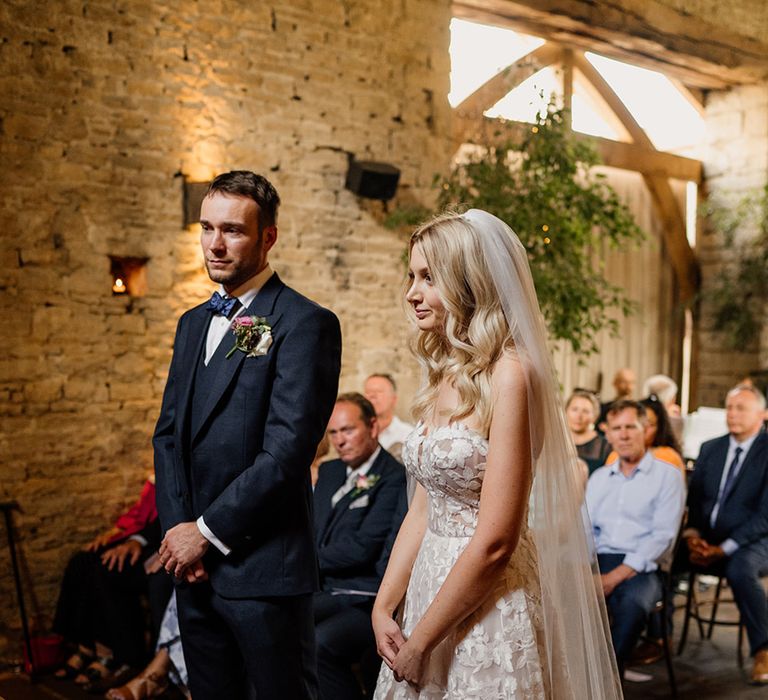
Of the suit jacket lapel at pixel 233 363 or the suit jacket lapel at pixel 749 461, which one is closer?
the suit jacket lapel at pixel 233 363

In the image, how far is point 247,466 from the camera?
223cm

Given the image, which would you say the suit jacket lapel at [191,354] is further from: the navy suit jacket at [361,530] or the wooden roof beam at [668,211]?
the wooden roof beam at [668,211]

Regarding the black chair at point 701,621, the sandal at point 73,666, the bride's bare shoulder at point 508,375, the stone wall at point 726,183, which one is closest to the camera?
the bride's bare shoulder at point 508,375

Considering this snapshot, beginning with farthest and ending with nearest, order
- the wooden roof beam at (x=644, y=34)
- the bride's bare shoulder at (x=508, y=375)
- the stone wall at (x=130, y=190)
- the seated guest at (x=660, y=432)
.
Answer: the wooden roof beam at (x=644, y=34) < the seated guest at (x=660, y=432) < the stone wall at (x=130, y=190) < the bride's bare shoulder at (x=508, y=375)

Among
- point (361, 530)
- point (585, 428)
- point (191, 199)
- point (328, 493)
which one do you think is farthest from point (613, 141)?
point (361, 530)

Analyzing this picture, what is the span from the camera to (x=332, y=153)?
19.1ft

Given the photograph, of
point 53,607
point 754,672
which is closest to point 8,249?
point 53,607

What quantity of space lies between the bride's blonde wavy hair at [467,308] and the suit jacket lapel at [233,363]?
46 centimetres

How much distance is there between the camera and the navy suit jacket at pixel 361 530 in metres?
3.57

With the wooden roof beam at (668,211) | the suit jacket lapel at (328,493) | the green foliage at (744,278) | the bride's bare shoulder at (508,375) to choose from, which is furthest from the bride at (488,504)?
the green foliage at (744,278)

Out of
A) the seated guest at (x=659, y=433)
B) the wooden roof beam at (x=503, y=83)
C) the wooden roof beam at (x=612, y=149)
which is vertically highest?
the wooden roof beam at (x=503, y=83)

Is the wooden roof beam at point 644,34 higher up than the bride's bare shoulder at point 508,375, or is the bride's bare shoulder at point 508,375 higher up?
the wooden roof beam at point 644,34

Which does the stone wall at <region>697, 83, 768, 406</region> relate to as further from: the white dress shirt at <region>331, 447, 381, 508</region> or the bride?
the bride

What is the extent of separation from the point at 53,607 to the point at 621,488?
3.05m
